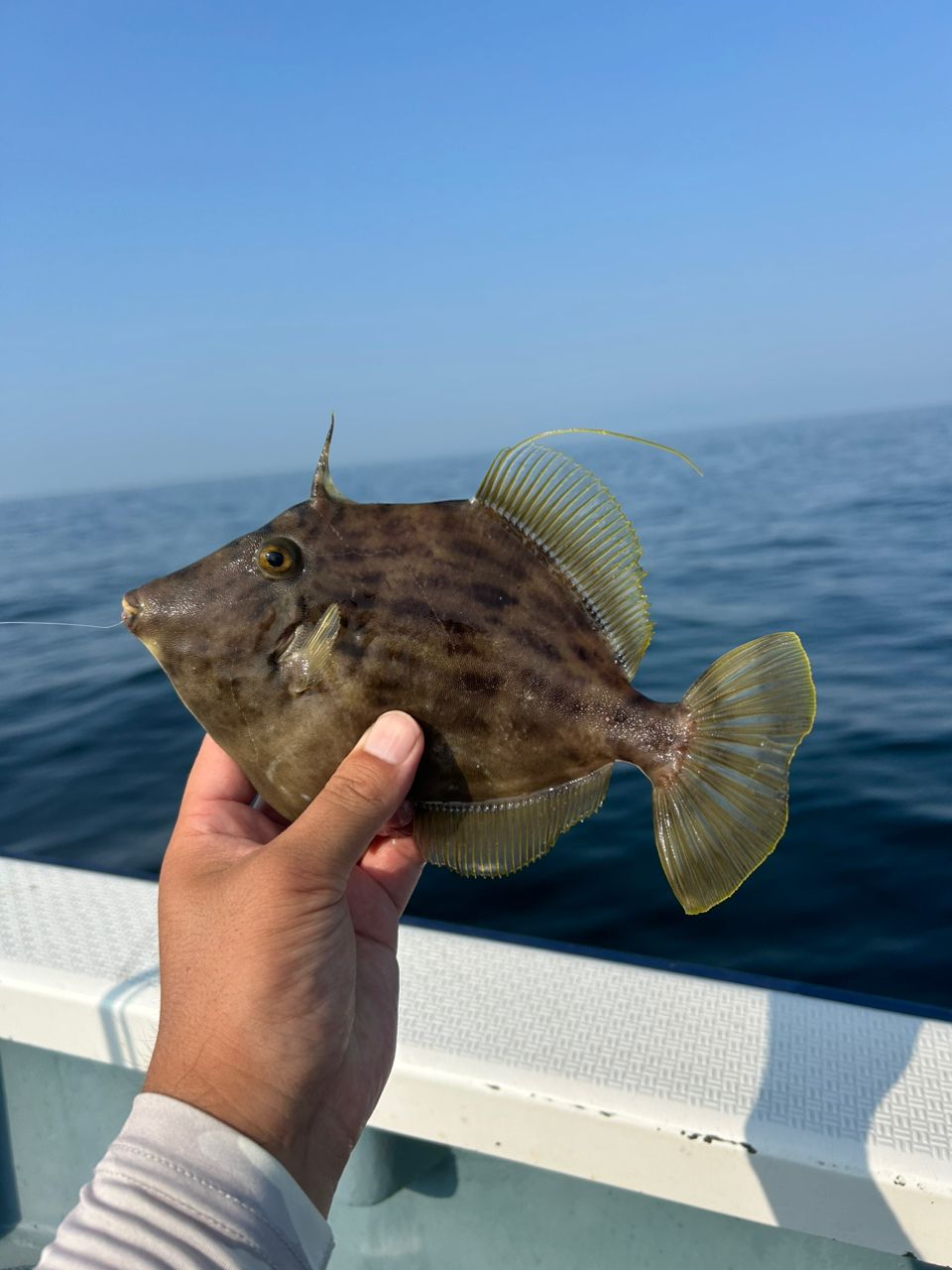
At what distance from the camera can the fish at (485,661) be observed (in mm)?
2088

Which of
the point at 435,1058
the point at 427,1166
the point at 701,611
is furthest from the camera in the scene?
the point at 701,611

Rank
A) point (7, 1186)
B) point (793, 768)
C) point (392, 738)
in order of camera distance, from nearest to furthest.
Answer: point (392, 738)
point (7, 1186)
point (793, 768)

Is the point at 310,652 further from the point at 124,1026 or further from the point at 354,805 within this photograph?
the point at 124,1026

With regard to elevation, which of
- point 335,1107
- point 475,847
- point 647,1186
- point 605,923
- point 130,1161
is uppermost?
point 475,847

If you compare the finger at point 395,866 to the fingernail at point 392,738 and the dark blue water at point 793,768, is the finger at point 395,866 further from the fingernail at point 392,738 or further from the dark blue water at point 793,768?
the dark blue water at point 793,768

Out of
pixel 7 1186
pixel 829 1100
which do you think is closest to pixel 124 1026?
pixel 7 1186

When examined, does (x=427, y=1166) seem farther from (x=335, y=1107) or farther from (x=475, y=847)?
(x=475, y=847)

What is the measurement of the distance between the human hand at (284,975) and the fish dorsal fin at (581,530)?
56cm

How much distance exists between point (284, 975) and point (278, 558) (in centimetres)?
95

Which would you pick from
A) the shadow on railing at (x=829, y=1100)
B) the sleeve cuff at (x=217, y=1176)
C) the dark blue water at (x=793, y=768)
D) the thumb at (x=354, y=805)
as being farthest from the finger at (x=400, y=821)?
the dark blue water at (x=793, y=768)

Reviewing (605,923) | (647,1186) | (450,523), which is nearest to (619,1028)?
(647,1186)

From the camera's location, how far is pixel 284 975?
1907 mm

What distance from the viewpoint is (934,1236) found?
7.91ft

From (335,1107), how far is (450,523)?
140 cm
